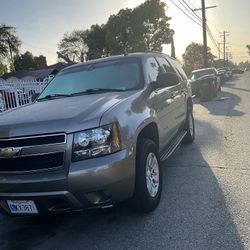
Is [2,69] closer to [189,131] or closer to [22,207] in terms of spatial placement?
[189,131]

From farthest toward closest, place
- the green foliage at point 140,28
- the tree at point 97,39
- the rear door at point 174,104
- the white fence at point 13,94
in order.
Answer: the tree at point 97,39 < the green foliage at point 140,28 < the white fence at point 13,94 < the rear door at point 174,104

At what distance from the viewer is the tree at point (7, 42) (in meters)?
Result: 48.8

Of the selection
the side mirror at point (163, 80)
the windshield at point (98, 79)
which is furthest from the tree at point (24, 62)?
the side mirror at point (163, 80)

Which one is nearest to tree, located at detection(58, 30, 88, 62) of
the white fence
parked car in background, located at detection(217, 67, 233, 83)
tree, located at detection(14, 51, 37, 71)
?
tree, located at detection(14, 51, 37, 71)

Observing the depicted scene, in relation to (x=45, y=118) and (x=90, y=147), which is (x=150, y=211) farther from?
(x=45, y=118)

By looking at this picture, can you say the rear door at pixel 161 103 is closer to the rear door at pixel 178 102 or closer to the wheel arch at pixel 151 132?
the wheel arch at pixel 151 132

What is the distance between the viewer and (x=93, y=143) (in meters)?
3.67

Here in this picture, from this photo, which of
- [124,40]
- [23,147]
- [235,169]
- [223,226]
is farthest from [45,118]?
[124,40]

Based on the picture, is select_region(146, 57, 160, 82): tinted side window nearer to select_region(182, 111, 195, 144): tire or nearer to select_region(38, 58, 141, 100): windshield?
select_region(38, 58, 141, 100): windshield

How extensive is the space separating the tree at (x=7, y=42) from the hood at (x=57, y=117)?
47.6 metres

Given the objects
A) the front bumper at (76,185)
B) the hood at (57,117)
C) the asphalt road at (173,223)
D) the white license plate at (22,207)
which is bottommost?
the asphalt road at (173,223)

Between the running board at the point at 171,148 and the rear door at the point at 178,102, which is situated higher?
the rear door at the point at 178,102

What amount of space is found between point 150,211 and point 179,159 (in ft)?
8.14

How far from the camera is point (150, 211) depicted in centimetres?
439
